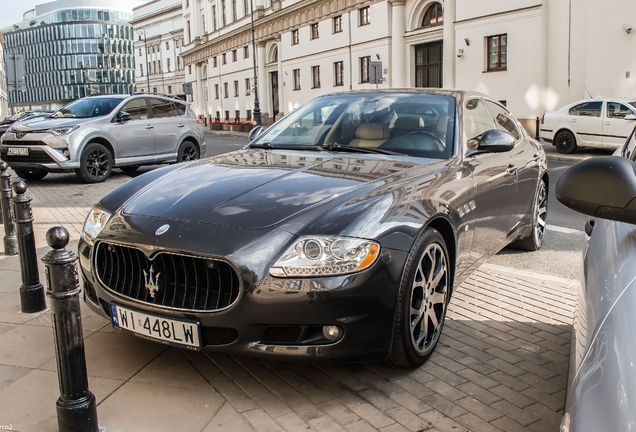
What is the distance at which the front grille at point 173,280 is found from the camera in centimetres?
304

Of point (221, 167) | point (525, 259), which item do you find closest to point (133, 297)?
point (221, 167)

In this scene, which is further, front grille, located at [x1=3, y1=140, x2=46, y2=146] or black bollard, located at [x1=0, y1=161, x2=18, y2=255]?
front grille, located at [x1=3, y1=140, x2=46, y2=146]

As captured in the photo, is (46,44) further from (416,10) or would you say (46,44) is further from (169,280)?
(169,280)

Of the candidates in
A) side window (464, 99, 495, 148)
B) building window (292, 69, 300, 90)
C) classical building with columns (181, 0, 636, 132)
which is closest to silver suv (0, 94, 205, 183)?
side window (464, 99, 495, 148)

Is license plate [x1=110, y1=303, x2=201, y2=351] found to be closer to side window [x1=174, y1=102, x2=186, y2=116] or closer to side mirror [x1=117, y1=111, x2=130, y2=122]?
side mirror [x1=117, y1=111, x2=130, y2=122]

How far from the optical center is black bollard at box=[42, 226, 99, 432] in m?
2.71

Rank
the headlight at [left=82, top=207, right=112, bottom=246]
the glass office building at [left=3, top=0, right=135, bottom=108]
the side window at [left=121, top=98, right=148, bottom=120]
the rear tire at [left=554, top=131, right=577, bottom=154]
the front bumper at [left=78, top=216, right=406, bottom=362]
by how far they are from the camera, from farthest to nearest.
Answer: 1. the glass office building at [left=3, top=0, right=135, bottom=108]
2. the rear tire at [left=554, top=131, right=577, bottom=154]
3. the side window at [left=121, top=98, right=148, bottom=120]
4. the headlight at [left=82, top=207, right=112, bottom=246]
5. the front bumper at [left=78, top=216, right=406, bottom=362]

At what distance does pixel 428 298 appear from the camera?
140 inches

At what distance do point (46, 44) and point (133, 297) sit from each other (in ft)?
437

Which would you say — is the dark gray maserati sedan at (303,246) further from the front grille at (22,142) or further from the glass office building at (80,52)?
the glass office building at (80,52)

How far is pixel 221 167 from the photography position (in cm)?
415

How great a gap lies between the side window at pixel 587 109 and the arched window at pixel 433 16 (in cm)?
1451

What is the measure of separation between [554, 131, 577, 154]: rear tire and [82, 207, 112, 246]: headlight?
653 inches

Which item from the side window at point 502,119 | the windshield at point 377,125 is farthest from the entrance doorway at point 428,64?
the windshield at point 377,125
